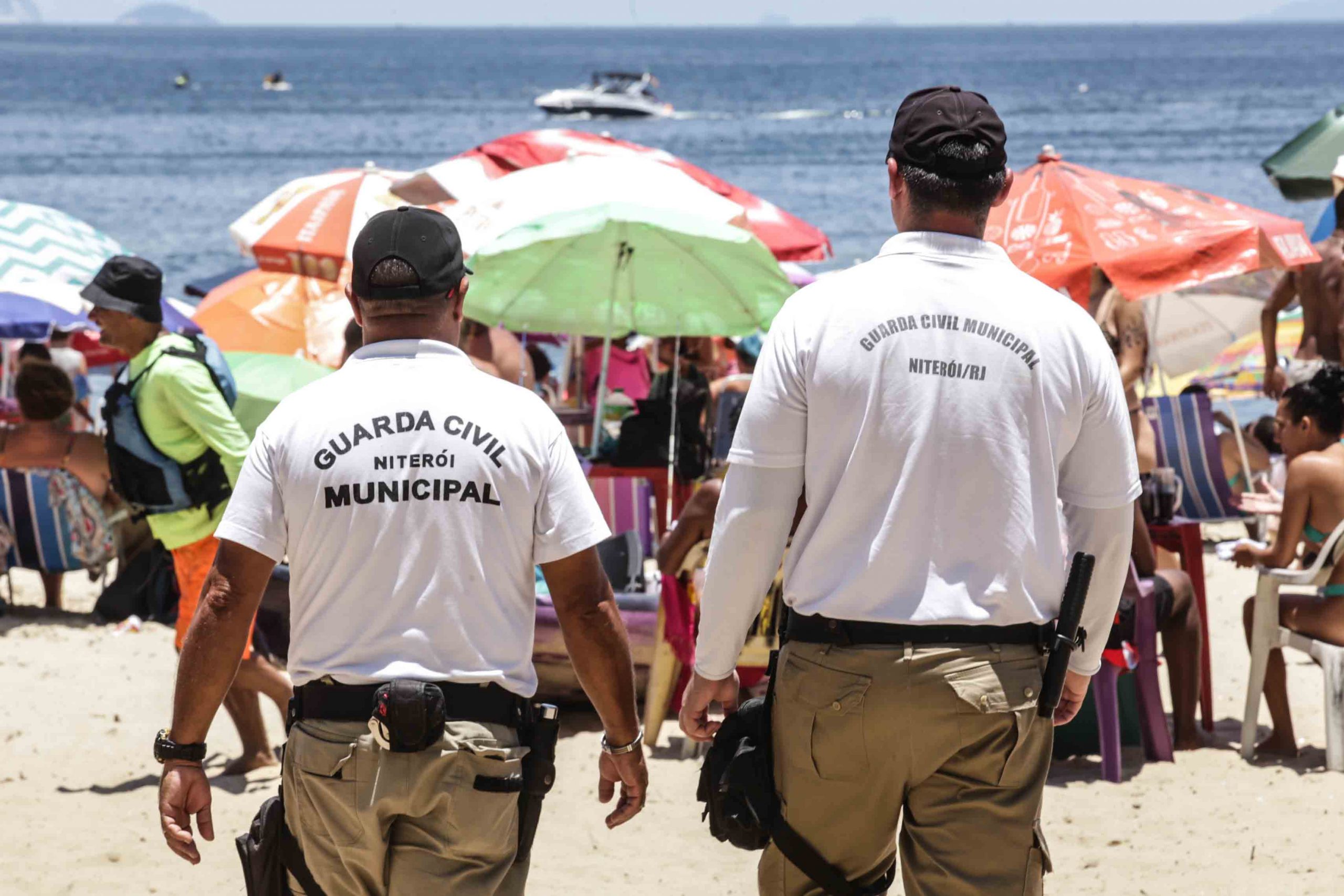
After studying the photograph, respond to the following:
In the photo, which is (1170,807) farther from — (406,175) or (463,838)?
(406,175)

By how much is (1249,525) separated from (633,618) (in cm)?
458

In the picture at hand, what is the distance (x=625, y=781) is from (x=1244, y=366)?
9.43 meters

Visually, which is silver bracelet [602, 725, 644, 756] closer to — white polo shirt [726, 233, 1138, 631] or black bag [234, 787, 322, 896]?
white polo shirt [726, 233, 1138, 631]

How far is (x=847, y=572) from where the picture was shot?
2.58 meters

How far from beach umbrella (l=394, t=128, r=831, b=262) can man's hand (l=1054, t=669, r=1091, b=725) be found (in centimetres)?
559

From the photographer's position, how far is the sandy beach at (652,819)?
440cm

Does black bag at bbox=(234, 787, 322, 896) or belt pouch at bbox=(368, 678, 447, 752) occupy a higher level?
belt pouch at bbox=(368, 678, 447, 752)

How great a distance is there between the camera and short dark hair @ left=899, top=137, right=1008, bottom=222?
8.63ft

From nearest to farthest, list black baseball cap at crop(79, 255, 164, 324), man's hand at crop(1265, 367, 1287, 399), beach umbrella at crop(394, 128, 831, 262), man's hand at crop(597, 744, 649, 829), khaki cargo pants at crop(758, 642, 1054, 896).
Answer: khaki cargo pants at crop(758, 642, 1054, 896), man's hand at crop(597, 744, 649, 829), black baseball cap at crop(79, 255, 164, 324), man's hand at crop(1265, 367, 1287, 399), beach umbrella at crop(394, 128, 831, 262)

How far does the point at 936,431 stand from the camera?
8.30ft

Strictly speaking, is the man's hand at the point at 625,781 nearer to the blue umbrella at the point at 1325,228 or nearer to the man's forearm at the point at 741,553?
the man's forearm at the point at 741,553

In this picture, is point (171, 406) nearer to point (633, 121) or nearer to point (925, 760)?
point (925, 760)

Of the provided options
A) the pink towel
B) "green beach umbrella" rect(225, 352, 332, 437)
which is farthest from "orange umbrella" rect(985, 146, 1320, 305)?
"green beach umbrella" rect(225, 352, 332, 437)

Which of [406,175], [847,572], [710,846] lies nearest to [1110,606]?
[847,572]
